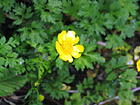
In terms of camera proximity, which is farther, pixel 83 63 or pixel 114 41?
pixel 114 41

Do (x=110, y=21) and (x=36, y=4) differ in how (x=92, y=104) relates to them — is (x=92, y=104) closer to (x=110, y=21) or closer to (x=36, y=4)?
(x=110, y=21)

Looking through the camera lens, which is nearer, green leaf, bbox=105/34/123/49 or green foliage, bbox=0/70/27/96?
green foliage, bbox=0/70/27/96

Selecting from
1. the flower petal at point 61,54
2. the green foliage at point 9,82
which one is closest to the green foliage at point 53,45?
the green foliage at point 9,82

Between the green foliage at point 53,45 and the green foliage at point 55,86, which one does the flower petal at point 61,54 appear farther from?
the green foliage at point 55,86

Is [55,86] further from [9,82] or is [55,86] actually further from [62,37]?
[62,37]

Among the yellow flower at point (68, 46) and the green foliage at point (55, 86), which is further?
the green foliage at point (55, 86)

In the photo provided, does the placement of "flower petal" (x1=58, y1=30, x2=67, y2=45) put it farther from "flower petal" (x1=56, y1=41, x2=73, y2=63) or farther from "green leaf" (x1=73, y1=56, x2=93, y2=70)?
"green leaf" (x1=73, y1=56, x2=93, y2=70)

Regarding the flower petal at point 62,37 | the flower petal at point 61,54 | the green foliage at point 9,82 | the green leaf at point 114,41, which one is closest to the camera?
the flower petal at point 61,54

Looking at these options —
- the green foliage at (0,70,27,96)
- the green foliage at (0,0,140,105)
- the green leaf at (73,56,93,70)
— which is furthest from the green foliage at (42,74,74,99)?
the green leaf at (73,56,93,70)

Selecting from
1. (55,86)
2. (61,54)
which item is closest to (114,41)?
(55,86)

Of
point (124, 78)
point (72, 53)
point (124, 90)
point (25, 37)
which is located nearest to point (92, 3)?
point (72, 53)

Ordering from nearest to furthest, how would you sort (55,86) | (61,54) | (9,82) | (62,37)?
(61,54) < (62,37) < (9,82) < (55,86)
